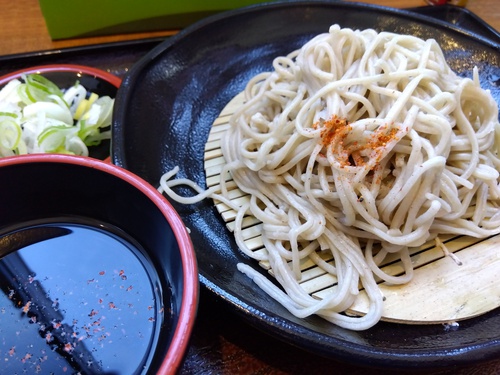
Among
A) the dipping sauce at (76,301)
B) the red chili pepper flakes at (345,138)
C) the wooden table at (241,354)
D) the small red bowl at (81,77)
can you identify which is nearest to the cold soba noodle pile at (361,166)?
the red chili pepper flakes at (345,138)

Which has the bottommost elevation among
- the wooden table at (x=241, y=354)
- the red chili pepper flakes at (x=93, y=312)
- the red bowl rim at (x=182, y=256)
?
the wooden table at (x=241, y=354)

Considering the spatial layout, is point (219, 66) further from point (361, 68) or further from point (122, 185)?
point (122, 185)

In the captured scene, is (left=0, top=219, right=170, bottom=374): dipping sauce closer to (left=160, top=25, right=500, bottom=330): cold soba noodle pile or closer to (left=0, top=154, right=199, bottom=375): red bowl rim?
(left=0, top=154, right=199, bottom=375): red bowl rim

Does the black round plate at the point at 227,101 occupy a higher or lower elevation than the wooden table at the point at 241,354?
higher

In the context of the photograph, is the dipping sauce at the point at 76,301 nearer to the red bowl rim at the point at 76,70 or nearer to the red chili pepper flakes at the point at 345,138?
the red chili pepper flakes at the point at 345,138

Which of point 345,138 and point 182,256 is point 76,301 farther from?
point 345,138
